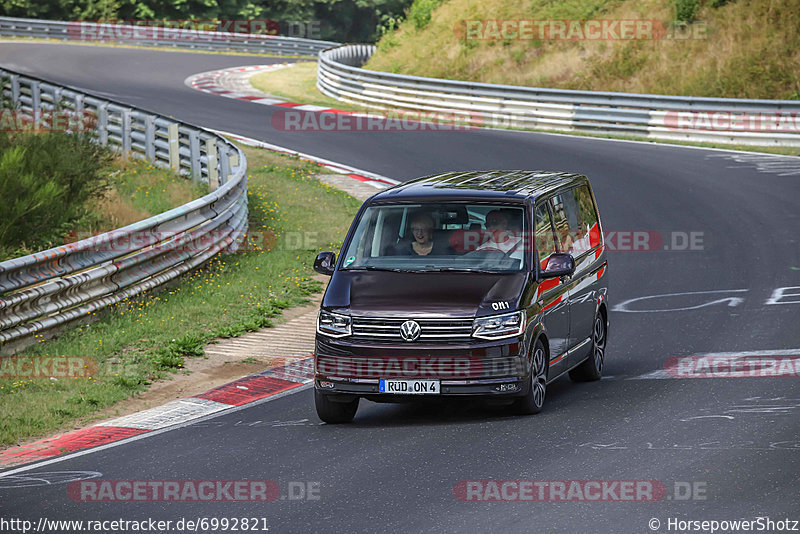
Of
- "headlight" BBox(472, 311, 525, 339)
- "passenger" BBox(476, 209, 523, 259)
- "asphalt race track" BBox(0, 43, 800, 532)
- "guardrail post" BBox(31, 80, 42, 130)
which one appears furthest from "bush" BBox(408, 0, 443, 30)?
"headlight" BBox(472, 311, 525, 339)

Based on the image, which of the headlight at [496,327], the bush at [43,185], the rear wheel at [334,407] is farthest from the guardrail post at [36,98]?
the headlight at [496,327]

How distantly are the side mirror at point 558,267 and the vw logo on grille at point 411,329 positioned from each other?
4.30 ft

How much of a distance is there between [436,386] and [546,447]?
1.12 m

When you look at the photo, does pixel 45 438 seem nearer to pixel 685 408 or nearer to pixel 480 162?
pixel 685 408

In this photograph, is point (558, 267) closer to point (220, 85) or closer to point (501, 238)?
point (501, 238)

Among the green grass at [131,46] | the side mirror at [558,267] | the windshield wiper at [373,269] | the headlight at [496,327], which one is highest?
the side mirror at [558,267]

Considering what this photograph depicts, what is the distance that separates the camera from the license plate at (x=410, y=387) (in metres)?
9.40

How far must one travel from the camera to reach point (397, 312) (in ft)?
30.7

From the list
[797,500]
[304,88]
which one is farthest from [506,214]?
[304,88]

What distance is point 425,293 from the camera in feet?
31.1

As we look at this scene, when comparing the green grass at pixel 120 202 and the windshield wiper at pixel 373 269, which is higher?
the windshield wiper at pixel 373 269

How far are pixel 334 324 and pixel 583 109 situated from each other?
22.3 m

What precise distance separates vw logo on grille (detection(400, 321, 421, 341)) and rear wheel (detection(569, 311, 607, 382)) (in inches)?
111

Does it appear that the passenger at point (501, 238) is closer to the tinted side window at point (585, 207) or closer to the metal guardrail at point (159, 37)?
the tinted side window at point (585, 207)
